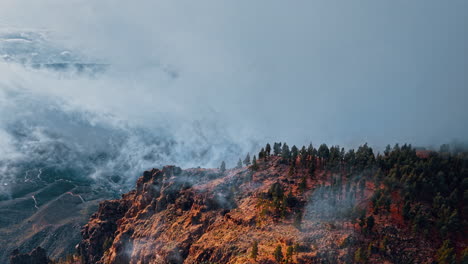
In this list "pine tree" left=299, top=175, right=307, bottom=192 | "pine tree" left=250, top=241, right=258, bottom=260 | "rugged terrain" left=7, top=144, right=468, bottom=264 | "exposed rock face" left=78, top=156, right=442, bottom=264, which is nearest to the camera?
"rugged terrain" left=7, top=144, right=468, bottom=264

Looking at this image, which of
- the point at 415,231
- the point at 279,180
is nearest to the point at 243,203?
the point at 279,180

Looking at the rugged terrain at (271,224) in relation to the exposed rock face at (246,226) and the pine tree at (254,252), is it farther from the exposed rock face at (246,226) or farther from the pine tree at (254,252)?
the pine tree at (254,252)

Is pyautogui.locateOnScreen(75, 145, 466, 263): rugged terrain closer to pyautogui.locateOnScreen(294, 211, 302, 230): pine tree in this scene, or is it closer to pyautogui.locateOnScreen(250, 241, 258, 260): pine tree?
pyautogui.locateOnScreen(294, 211, 302, 230): pine tree

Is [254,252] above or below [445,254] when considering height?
below

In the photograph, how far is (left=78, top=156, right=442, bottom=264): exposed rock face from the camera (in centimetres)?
12250

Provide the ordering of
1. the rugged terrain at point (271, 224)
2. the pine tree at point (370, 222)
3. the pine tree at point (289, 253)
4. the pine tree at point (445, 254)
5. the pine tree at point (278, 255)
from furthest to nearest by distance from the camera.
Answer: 1. the pine tree at point (370, 222)
2. the pine tree at point (278, 255)
3. the rugged terrain at point (271, 224)
4. the pine tree at point (289, 253)
5. the pine tree at point (445, 254)

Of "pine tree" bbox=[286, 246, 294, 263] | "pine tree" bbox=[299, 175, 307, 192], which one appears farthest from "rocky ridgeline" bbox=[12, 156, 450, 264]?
"pine tree" bbox=[299, 175, 307, 192]

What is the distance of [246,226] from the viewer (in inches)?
5748

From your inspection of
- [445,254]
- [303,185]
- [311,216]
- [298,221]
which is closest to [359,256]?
[445,254]

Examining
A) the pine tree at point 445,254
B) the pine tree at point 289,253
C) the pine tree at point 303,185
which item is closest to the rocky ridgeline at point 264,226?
the pine tree at point 289,253

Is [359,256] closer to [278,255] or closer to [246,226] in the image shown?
[278,255]

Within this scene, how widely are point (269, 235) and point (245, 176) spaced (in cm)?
5425

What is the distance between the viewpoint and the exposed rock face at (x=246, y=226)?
12250cm

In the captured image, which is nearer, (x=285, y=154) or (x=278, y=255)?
(x=278, y=255)
